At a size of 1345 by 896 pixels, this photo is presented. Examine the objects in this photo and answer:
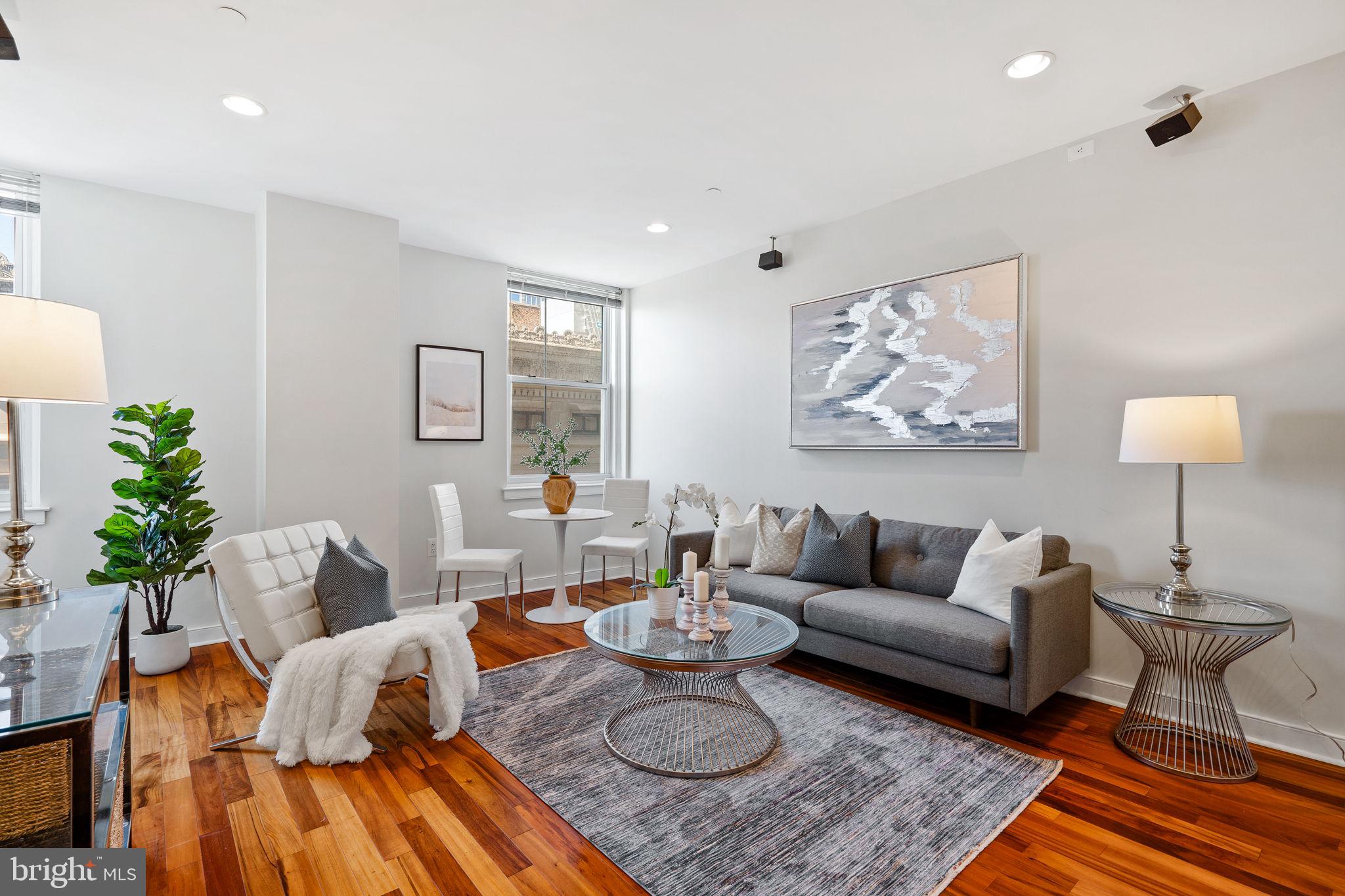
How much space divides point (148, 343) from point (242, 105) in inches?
68.1

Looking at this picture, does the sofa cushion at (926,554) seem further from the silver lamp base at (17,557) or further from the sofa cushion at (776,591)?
the silver lamp base at (17,557)

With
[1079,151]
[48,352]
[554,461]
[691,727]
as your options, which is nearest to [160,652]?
[48,352]

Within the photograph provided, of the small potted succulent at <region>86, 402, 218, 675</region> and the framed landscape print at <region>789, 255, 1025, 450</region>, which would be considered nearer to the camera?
the small potted succulent at <region>86, 402, 218, 675</region>

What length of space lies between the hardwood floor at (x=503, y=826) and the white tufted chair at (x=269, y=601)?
11.0 inches

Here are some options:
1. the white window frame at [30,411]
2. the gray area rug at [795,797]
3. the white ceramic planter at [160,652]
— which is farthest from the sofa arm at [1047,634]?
the white window frame at [30,411]

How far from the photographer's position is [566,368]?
5.51 meters

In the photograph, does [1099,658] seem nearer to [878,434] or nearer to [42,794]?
[878,434]

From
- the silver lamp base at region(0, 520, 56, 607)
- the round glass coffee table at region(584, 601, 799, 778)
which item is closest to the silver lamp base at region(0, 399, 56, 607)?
the silver lamp base at region(0, 520, 56, 607)

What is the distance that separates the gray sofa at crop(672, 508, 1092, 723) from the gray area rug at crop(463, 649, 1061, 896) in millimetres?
226

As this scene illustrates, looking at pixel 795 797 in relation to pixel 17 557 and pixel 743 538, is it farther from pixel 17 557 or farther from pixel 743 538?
pixel 17 557

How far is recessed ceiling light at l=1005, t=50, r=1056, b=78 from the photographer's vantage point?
2.33 meters

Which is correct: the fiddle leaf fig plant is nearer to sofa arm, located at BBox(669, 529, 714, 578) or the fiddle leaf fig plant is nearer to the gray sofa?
sofa arm, located at BBox(669, 529, 714, 578)

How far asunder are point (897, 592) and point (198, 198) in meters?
4.58

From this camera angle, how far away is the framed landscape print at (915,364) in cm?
323
